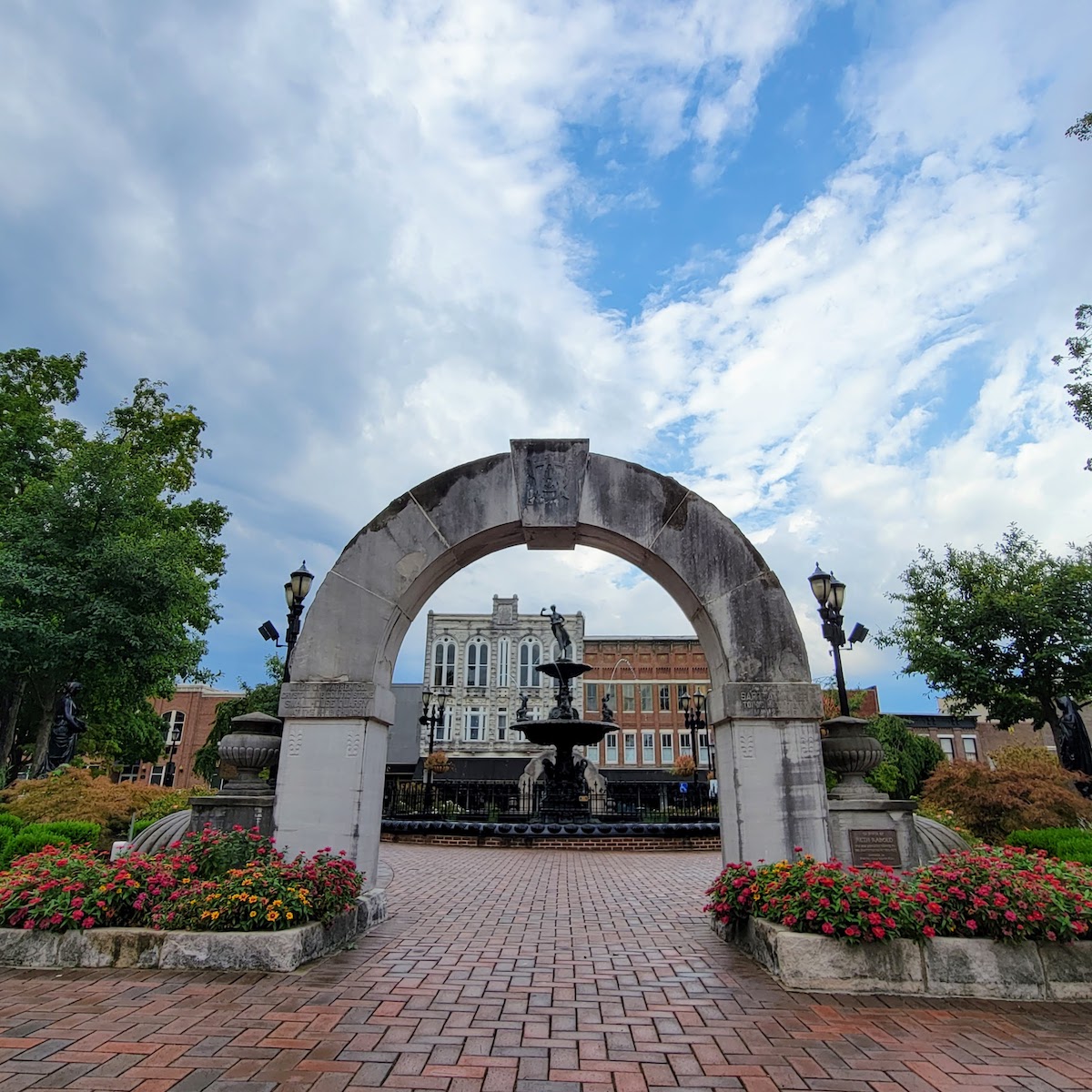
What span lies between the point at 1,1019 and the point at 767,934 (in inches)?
193

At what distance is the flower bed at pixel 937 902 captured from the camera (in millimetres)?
4758

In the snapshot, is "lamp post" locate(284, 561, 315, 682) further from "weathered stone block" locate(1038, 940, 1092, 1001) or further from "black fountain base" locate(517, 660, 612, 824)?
"weathered stone block" locate(1038, 940, 1092, 1001)

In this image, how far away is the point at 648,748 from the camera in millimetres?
44188

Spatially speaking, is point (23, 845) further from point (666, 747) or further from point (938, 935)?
point (666, 747)

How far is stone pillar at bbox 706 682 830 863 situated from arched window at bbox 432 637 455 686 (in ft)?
128

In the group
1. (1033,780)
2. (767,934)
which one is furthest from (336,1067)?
(1033,780)

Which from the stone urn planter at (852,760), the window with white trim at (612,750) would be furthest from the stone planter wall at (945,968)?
the window with white trim at (612,750)

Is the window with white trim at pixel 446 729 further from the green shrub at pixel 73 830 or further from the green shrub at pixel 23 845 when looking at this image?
the green shrub at pixel 23 845

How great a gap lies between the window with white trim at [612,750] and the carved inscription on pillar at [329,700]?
38605 millimetres

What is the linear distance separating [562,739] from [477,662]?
95.0 feet

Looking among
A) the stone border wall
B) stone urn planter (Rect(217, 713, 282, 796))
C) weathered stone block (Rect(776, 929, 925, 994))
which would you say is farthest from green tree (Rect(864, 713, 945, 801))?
stone urn planter (Rect(217, 713, 282, 796))

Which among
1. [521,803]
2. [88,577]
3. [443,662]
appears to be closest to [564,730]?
[521,803]

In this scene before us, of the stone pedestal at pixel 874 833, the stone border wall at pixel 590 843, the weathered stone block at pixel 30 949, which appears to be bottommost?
the stone border wall at pixel 590 843

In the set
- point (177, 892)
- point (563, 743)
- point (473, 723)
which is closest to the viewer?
point (177, 892)
